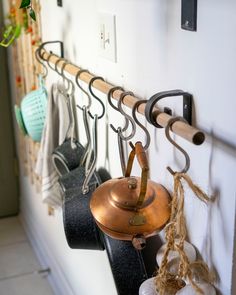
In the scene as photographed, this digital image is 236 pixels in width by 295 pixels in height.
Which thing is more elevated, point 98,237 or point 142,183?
point 142,183

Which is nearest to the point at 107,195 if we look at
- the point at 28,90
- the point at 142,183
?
the point at 142,183

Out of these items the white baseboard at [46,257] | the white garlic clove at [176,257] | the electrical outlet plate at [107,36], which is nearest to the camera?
the white garlic clove at [176,257]

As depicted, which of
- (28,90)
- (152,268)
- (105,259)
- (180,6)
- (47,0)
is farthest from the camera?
(28,90)

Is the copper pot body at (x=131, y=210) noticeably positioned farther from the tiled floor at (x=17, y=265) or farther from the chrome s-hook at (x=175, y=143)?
the tiled floor at (x=17, y=265)

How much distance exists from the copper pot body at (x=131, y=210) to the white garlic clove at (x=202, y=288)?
0.37 ft

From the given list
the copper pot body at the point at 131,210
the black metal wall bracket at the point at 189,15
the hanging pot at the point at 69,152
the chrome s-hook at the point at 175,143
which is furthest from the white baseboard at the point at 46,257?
the black metal wall bracket at the point at 189,15

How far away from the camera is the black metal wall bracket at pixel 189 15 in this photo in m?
0.72

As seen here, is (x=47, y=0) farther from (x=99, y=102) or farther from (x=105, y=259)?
(x=105, y=259)

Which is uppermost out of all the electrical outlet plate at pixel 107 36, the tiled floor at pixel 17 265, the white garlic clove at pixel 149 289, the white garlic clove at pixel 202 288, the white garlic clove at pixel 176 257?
the electrical outlet plate at pixel 107 36

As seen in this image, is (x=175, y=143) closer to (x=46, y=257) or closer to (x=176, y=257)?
(x=176, y=257)

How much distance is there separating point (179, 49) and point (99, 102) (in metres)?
0.38

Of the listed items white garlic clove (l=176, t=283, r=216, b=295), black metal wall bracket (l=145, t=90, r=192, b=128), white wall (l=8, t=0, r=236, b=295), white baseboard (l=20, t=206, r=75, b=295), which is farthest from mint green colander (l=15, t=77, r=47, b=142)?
white garlic clove (l=176, t=283, r=216, b=295)

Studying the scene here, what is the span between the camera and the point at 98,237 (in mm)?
1089

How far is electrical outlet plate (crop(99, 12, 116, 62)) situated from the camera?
1.01 m
